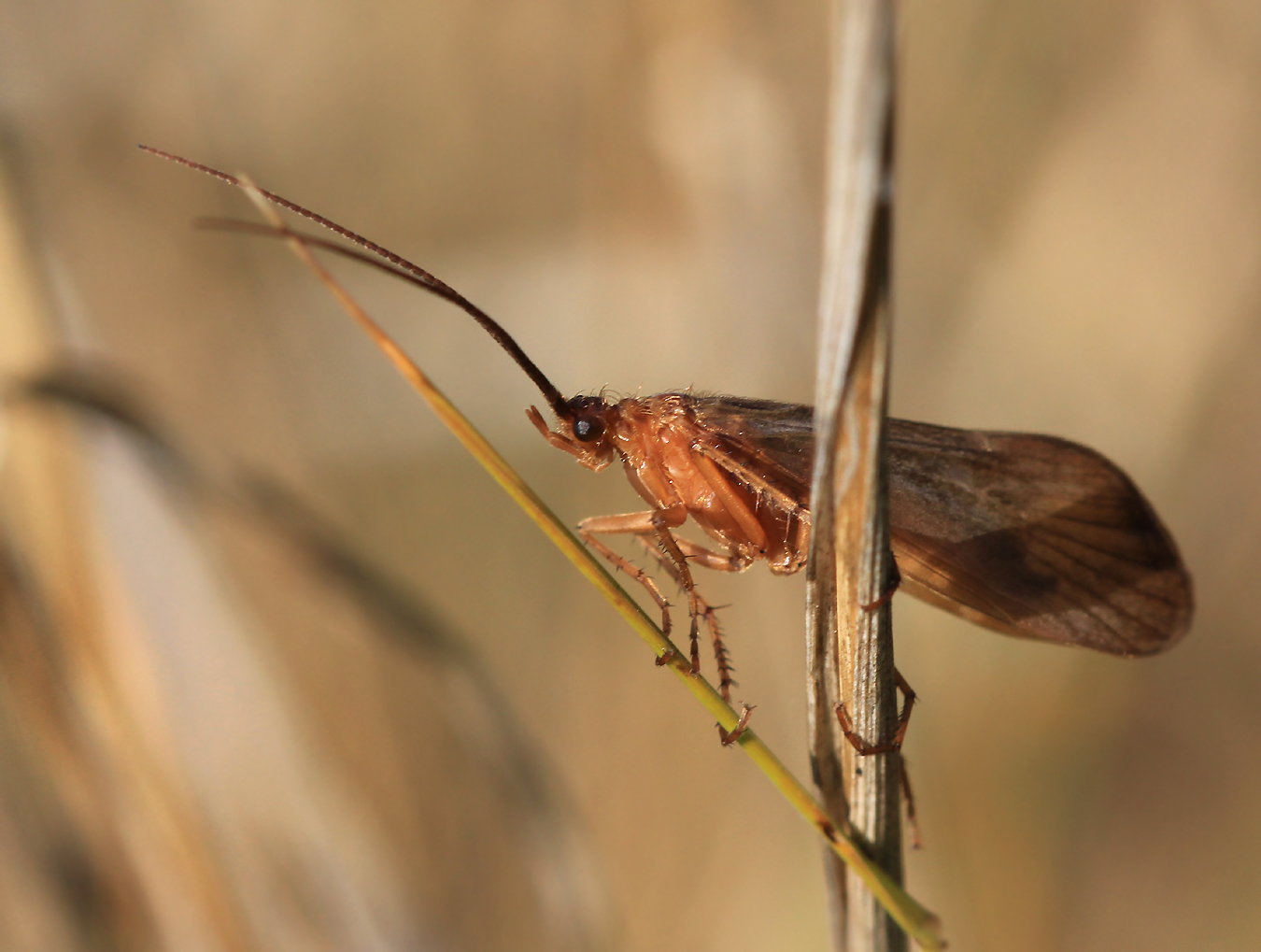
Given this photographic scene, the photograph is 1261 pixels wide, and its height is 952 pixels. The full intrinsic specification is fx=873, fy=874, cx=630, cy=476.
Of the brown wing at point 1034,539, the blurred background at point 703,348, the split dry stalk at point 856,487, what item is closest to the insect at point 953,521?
the brown wing at point 1034,539

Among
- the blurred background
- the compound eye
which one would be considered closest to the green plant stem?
the compound eye

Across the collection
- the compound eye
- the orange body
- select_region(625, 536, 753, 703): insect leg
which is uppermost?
the compound eye

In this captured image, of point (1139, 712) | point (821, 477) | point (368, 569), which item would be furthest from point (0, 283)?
point (1139, 712)

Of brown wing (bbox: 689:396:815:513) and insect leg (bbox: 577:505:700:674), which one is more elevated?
brown wing (bbox: 689:396:815:513)

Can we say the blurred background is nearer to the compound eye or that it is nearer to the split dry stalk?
the compound eye

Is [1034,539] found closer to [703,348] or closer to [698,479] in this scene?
[698,479]

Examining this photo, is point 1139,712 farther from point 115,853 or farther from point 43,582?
point 43,582
